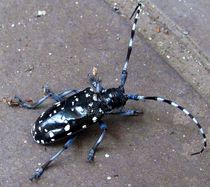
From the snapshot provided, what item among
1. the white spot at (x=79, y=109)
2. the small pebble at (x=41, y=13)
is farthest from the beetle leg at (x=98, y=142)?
the small pebble at (x=41, y=13)

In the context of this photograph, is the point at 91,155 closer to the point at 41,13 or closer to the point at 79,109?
the point at 79,109

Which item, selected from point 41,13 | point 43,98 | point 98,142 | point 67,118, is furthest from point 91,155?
point 41,13

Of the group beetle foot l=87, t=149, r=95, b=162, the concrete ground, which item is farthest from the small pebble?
beetle foot l=87, t=149, r=95, b=162

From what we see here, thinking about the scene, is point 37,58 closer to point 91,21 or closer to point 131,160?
point 91,21

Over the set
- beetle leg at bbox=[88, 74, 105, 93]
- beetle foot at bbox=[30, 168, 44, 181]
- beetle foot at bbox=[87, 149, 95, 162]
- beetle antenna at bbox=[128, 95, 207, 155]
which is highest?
beetle antenna at bbox=[128, 95, 207, 155]

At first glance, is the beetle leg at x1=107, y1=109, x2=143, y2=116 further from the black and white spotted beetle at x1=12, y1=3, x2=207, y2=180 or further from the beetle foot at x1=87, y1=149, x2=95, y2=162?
the beetle foot at x1=87, y1=149, x2=95, y2=162

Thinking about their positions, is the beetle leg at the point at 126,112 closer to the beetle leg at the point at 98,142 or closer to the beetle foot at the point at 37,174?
the beetle leg at the point at 98,142

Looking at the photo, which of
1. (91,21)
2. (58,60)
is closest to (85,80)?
(58,60)
